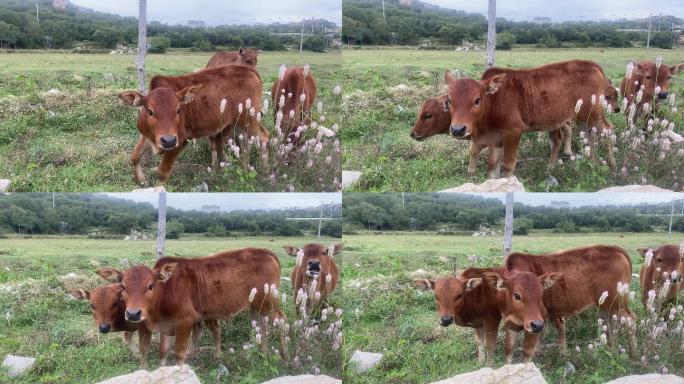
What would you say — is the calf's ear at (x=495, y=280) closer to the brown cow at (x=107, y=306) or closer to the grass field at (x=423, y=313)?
the grass field at (x=423, y=313)

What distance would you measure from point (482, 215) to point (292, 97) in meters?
2.31

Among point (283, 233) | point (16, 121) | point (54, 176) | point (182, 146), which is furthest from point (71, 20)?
point (283, 233)

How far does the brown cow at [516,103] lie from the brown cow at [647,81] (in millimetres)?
872

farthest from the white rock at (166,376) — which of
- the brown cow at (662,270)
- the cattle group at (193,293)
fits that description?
the brown cow at (662,270)

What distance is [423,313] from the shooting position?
31.2 ft

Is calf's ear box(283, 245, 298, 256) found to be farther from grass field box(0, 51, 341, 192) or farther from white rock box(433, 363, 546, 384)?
white rock box(433, 363, 546, 384)

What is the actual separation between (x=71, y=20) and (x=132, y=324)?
3.87 metres

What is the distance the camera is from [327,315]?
377 inches

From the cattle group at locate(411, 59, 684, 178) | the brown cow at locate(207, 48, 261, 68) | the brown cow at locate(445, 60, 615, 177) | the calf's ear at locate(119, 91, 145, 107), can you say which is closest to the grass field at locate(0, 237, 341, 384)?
the calf's ear at locate(119, 91, 145, 107)

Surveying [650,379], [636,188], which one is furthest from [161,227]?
[650,379]

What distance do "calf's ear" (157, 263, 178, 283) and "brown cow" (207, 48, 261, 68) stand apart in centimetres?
247

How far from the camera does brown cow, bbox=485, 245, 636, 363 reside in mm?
8602

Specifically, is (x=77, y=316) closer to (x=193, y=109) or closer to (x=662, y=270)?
(x=193, y=109)

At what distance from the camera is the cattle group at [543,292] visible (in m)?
8.59
